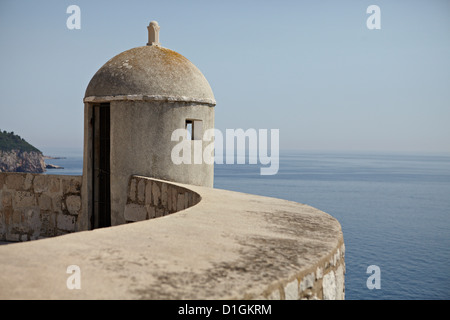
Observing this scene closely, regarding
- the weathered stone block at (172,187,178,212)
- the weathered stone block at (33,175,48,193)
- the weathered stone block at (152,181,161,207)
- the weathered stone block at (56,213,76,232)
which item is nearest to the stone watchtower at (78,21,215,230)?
the weathered stone block at (56,213,76,232)

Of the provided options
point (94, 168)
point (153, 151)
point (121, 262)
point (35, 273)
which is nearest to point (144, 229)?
point (121, 262)

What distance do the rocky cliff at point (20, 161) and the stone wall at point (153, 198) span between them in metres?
74.1

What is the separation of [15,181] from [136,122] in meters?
3.07

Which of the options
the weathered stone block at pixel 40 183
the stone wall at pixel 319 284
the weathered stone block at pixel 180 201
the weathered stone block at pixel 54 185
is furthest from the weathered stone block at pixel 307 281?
the weathered stone block at pixel 40 183

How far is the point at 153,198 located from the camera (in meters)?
6.36

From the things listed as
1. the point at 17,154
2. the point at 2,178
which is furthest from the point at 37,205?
the point at 17,154

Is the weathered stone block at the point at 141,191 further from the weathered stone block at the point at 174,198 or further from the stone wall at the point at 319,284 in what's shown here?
the stone wall at the point at 319,284

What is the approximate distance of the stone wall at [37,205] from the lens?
25.1ft

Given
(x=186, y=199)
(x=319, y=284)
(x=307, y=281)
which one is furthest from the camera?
(x=186, y=199)

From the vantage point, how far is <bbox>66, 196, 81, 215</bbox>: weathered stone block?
7.57 meters

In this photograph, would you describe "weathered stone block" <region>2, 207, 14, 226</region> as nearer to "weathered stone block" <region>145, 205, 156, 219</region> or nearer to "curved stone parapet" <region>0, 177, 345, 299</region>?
"weathered stone block" <region>145, 205, 156, 219</region>

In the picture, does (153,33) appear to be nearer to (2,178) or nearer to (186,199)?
(186,199)

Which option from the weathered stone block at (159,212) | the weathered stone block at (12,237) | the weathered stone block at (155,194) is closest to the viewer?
the weathered stone block at (159,212)

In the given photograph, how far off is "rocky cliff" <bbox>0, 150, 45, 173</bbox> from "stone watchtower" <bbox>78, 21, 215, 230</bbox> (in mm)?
73105
